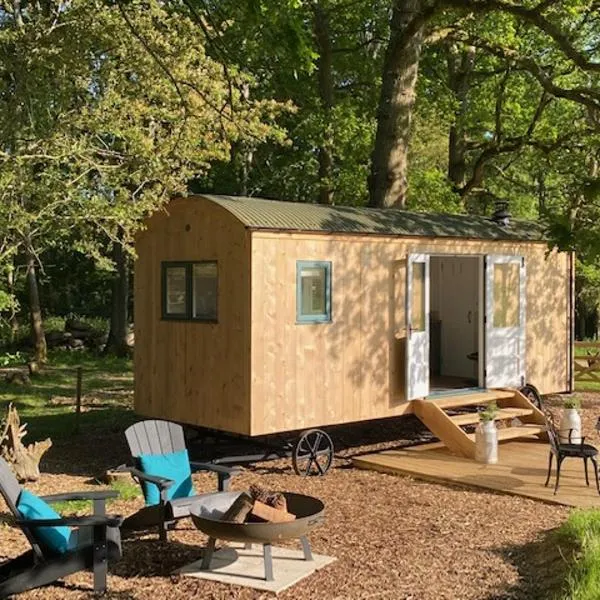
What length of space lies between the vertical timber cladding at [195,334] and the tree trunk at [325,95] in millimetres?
8169

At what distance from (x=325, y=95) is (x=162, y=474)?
13.5 m

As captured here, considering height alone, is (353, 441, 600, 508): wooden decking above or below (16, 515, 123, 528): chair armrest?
below

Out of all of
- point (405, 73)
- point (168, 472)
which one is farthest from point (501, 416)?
point (405, 73)

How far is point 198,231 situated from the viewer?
973 cm

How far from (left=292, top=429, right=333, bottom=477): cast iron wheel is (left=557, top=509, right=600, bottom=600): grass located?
3474mm

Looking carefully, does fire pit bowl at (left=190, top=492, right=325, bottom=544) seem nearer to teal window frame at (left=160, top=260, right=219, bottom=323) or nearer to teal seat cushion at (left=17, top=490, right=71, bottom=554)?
teal seat cushion at (left=17, top=490, right=71, bottom=554)

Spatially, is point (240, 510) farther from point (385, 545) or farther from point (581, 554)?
point (581, 554)

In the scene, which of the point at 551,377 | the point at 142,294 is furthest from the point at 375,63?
the point at 142,294

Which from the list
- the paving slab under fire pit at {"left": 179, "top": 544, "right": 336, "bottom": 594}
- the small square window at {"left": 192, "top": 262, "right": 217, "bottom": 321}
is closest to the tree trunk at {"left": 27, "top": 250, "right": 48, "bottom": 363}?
the small square window at {"left": 192, "top": 262, "right": 217, "bottom": 321}

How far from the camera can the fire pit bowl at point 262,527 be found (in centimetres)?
539

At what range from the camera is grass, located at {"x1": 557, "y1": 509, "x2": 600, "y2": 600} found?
4895 millimetres

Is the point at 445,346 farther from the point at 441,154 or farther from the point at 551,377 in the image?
the point at 441,154

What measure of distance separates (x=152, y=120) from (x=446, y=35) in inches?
279

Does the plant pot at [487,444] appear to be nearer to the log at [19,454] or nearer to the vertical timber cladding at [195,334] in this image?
the vertical timber cladding at [195,334]
